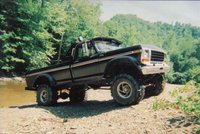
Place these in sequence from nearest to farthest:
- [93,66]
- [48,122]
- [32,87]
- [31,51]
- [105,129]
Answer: [105,129] < [48,122] < [93,66] < [32,87] < [31,51]

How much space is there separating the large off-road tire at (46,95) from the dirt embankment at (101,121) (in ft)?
4.51

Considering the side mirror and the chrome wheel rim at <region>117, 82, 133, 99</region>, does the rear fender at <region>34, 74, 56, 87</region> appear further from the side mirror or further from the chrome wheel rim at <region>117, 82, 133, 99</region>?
the chrome wheel rim at <region>117, 82, 133, 99</region>

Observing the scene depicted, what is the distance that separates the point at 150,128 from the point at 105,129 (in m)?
1.27

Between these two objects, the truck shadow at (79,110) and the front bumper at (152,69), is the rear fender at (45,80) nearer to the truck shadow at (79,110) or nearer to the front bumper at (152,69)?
the truck shadow at (79,110)

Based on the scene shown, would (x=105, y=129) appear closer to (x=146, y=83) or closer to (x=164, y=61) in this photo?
(x=146, y=83)

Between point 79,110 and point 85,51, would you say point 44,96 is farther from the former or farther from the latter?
point 85,51

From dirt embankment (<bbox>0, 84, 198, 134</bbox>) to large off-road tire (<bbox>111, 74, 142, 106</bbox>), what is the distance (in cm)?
24

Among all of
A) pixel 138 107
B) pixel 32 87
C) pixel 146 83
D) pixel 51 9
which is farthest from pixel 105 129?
pixel 51 9

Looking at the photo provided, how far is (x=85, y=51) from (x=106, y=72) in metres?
1.29

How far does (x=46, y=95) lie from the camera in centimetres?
1292

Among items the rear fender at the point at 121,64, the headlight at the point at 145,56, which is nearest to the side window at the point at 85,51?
the rear fender at the point at 121,64

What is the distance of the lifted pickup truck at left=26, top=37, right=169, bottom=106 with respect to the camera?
1002 centimetres

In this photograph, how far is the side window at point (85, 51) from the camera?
1135 cm

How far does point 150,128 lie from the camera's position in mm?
7719
